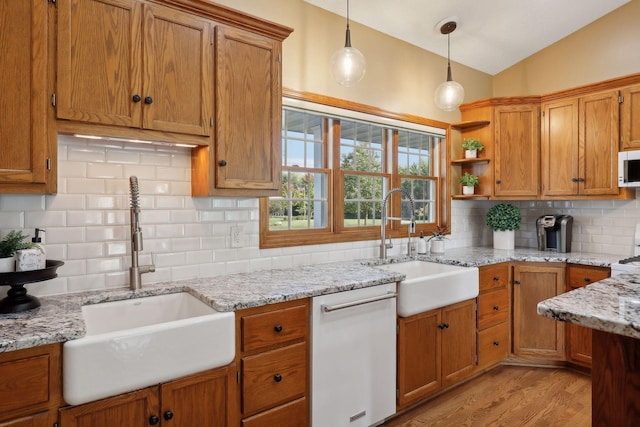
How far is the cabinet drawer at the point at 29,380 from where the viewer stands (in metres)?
1.24

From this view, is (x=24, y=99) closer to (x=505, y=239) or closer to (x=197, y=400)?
(x=197, y=400)

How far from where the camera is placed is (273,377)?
1828 mm

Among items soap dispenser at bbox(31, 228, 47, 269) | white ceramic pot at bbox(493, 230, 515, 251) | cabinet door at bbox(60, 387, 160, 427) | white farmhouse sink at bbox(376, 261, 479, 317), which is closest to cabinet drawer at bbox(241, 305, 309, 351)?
cabinet door at bbox(60, 387, 160, 427)

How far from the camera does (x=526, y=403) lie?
264 cm

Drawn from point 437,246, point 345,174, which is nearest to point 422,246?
point 437,246

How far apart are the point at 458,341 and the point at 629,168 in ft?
6.44

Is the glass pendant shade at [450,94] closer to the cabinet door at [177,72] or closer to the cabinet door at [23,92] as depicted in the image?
the cabinet door at [177,72]

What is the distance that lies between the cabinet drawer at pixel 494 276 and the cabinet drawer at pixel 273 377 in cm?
174

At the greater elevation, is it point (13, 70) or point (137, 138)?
point (13, 70)

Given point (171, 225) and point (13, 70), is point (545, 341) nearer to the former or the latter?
point (171, 225)

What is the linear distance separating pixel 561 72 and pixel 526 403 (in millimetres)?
3020

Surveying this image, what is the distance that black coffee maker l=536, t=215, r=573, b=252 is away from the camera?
344cm

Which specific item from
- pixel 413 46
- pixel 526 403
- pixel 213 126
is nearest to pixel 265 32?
pixel 213 126

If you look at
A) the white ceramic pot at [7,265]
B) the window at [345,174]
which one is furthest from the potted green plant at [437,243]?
the white ceramic pot at [7,265]
